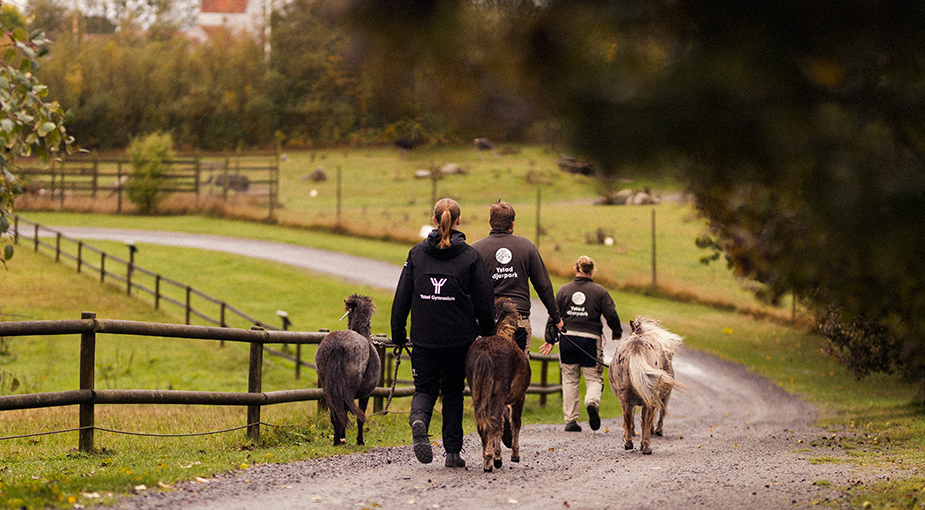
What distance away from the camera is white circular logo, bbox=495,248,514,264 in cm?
777

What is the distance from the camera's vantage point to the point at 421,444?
619cm

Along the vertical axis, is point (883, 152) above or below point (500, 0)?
below

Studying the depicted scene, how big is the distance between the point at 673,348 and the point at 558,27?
232 inches

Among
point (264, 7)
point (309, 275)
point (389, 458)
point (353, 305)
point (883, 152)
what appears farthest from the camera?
point (309, 275)

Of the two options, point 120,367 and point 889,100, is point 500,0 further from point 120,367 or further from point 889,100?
point 120,367

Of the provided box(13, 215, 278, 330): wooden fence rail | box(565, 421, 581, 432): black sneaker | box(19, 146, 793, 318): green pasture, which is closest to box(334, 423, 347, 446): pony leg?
box(565, 421, 581, 432): black sneaker

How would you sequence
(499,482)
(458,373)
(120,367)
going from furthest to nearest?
(120,367)
(458,373)
(499,482)

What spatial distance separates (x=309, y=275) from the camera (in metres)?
24.5

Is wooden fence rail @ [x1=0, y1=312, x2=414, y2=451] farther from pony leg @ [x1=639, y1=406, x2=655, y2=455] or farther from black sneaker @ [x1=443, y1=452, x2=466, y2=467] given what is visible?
pony leg @ [x1=639, y1=406, x2=655, y2=455]

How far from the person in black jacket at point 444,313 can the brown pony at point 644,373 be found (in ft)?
6.38

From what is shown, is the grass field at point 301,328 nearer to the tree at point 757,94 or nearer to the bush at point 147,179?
the tree at point 757,94

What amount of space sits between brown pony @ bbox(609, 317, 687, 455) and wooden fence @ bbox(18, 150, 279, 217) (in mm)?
29524

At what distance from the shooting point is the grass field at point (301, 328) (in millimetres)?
6086

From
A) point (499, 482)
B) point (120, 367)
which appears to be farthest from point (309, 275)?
point (499, 482)
